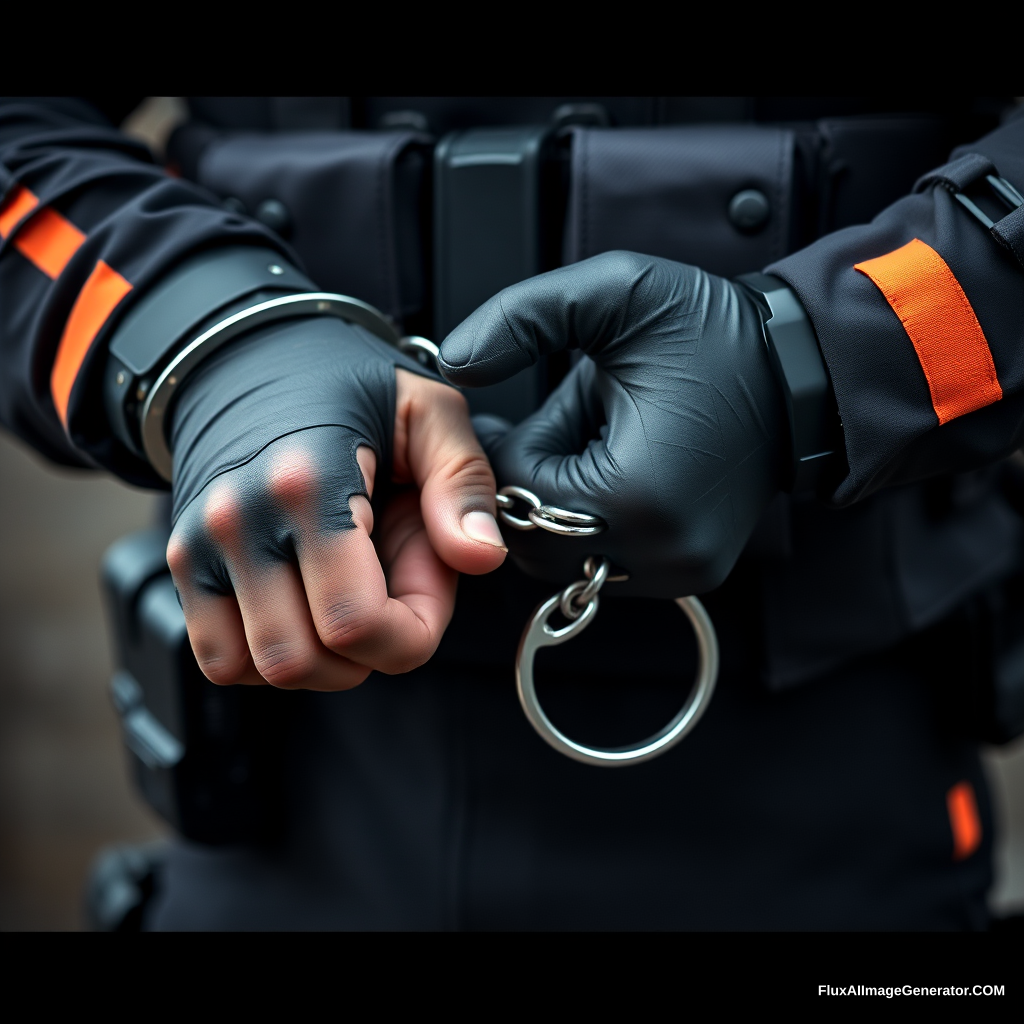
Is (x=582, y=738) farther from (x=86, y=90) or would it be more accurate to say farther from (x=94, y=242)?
(x=86, y=90)

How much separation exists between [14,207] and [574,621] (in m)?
0.68

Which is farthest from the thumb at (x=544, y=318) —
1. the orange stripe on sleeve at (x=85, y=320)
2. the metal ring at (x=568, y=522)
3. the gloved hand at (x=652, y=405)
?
the orange stripe on sleeve at (x=85, y=320)

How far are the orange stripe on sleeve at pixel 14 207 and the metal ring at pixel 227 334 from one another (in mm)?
275

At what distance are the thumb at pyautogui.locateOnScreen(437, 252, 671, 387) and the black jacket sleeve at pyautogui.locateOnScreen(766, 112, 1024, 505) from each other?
136 mm

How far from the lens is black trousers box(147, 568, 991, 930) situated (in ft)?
3.11

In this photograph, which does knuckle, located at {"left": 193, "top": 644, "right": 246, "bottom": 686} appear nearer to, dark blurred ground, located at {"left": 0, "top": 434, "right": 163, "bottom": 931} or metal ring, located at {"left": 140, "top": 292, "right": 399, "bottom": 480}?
metal ring, located at {"left": 140, "top": 292, "right": 399, "bottom": 480}

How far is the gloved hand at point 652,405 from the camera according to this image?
65 cm

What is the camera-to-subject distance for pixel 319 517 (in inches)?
24.1

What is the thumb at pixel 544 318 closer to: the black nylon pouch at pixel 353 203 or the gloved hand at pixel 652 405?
the gloved hand at pixel 652 405

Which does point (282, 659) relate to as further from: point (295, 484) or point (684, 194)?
point (684, 194)

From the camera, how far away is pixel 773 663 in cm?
89

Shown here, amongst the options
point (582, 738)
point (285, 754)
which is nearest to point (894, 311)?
point (582, 738)

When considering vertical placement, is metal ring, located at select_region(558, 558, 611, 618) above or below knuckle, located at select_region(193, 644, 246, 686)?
above

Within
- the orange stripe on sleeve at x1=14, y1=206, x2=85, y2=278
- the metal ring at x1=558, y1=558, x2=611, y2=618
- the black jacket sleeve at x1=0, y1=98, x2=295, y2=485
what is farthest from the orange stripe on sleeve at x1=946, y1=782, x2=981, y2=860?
the orange stripe on sleeve at x1=14, y1=206, x2=85, y2=278
